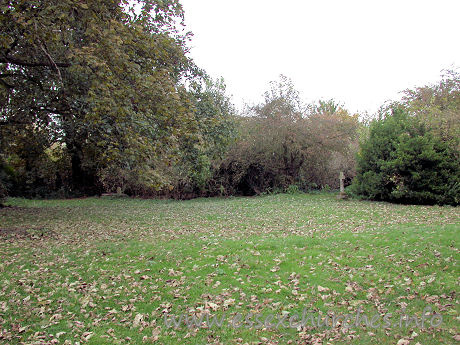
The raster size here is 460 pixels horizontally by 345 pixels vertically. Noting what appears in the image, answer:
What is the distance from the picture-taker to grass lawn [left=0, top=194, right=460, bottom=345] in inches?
167

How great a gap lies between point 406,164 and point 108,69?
14.1 metres

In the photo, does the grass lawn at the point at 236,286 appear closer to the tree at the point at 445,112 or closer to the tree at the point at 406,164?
the tree at the point at 445,112

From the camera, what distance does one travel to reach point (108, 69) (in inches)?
308

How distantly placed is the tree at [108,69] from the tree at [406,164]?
1098 centimetres

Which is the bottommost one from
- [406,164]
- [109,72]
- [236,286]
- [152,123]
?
[236,286]

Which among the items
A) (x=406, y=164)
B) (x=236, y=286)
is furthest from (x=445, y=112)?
(x=236, y=286)

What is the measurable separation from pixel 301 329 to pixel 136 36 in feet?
26.0

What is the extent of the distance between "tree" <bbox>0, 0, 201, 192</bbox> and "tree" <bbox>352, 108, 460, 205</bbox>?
11.0 m

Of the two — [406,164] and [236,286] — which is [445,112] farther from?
[236,286]

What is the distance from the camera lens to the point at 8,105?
1406 cm

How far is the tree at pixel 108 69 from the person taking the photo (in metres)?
7.83

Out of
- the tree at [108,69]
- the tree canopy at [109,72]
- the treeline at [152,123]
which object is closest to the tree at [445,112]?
the treeline at [152,123]

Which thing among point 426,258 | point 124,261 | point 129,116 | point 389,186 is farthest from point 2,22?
point 389,186

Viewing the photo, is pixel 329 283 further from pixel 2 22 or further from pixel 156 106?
pixel 2 22
